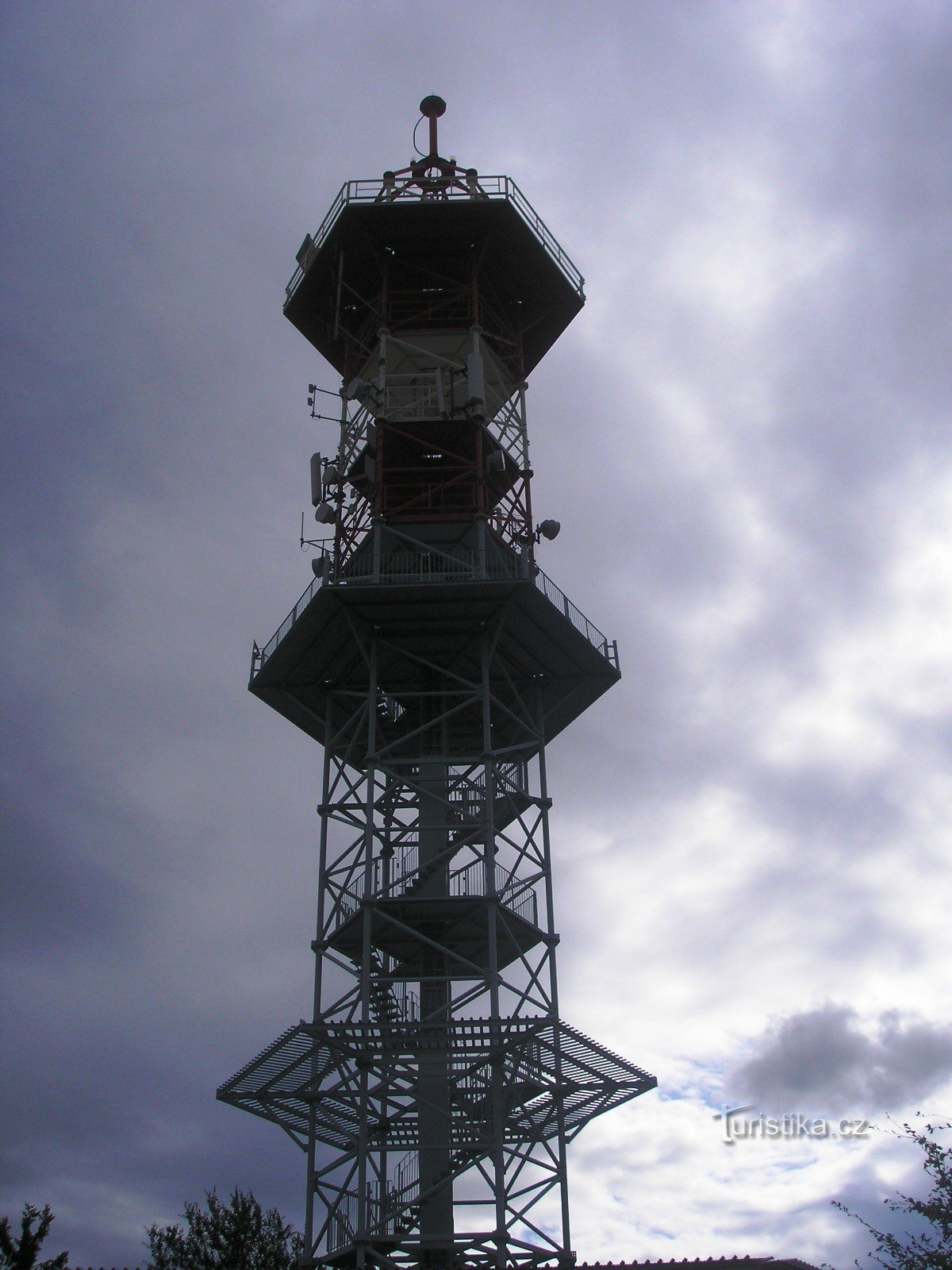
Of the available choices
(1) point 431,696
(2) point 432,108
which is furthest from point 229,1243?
(2) point 432,108

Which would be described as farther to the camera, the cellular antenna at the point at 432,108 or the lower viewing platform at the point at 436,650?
the cellular antenna at the point at 432,108

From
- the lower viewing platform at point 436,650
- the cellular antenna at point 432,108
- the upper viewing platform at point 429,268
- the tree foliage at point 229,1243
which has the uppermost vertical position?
the cellular antenna at point 432,108

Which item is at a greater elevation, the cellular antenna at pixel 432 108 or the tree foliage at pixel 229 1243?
the cellular antenna at pixel 432 108

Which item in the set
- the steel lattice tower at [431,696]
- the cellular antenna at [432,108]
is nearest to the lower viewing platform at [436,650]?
the steel lattice tower at [431,696]

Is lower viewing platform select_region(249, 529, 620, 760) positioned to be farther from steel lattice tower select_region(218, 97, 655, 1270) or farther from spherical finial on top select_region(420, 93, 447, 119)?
spherical finial on top select_region(420, 93, 447, 119)

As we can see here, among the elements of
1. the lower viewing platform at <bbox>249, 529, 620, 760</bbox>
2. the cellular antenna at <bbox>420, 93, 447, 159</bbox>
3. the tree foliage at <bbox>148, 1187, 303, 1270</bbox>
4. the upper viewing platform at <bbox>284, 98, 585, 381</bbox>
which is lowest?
the tree foliage at <bbox>148, 1187, 303, 1270</bbox>

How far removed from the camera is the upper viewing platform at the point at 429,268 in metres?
40.9

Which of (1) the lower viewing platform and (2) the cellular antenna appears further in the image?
(2) the cellular antenna

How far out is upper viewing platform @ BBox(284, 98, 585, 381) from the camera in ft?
134

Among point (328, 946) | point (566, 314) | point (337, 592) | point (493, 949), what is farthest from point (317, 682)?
point (566, 314)

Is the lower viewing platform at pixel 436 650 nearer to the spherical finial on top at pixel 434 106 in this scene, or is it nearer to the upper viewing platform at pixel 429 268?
the upper viewing platform at pixel 429 268

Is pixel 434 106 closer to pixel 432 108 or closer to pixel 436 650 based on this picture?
pixel 432 108

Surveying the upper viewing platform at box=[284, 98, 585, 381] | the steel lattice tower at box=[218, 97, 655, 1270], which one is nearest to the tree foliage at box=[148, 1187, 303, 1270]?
the steel lattice tower at box=[218, 97, 655, 1270]

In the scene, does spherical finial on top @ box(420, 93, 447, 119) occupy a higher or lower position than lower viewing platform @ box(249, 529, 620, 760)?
higher
